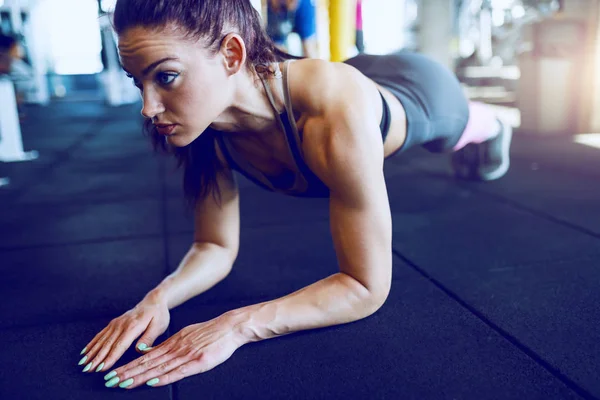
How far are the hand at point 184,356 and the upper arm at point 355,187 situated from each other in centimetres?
29

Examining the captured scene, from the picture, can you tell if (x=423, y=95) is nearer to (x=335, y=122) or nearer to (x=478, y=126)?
(x=478, y=126)

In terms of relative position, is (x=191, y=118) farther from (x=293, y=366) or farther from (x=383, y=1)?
(x=383, y=1)

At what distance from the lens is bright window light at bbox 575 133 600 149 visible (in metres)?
3.19

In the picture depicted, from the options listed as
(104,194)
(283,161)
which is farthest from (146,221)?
(283,161)

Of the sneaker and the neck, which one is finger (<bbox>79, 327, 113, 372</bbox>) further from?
the sneaker

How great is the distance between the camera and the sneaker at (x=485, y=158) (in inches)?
86.3

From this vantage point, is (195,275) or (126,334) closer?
(126,334)

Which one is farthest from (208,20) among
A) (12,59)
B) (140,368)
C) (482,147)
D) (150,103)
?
(12,59)

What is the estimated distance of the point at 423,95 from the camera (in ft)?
5.28

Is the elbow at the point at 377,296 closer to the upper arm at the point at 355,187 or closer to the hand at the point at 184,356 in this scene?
the upper arm at the point at 355,187

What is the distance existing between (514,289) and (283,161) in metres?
0.66

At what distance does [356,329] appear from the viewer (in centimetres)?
112

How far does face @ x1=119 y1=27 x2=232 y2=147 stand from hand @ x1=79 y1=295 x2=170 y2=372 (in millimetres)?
387

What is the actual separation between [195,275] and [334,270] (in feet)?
1.35
